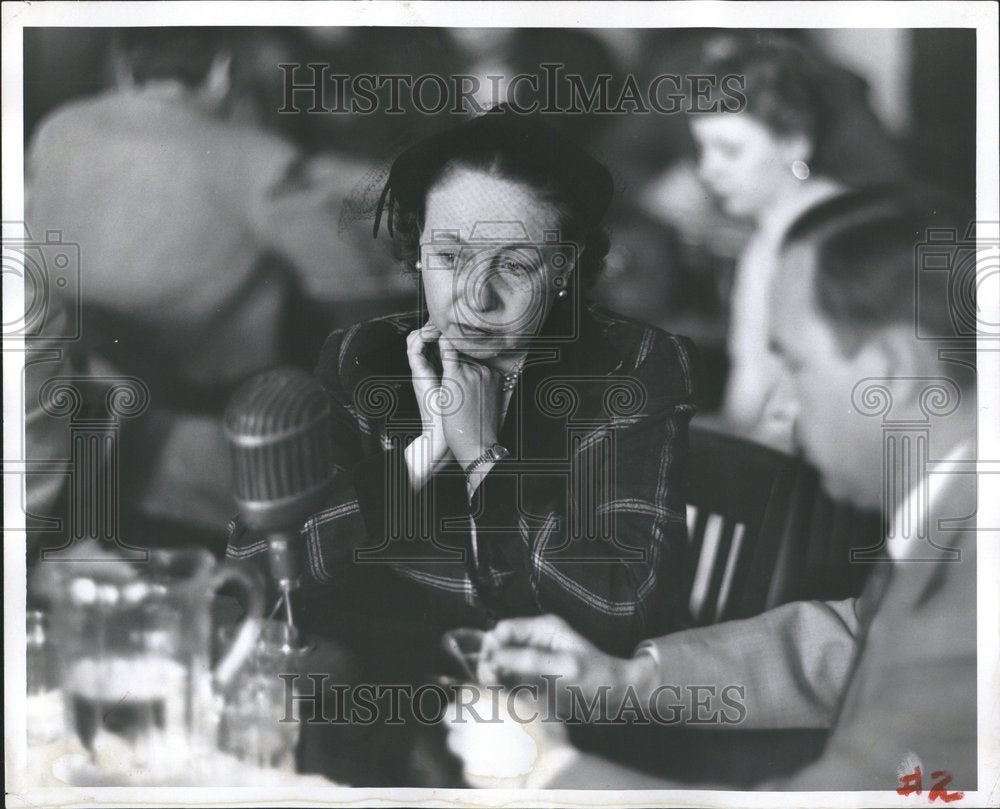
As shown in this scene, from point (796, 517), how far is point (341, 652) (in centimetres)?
84

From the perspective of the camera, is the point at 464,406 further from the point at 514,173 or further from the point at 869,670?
the point at 869,670

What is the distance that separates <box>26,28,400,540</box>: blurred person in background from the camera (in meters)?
1.68

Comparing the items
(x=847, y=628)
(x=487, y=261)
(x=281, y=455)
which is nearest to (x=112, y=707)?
(x=281, y=455)

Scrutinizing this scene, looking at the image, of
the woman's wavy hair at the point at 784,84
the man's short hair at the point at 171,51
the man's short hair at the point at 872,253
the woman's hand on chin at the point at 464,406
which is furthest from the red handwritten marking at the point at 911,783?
the man's short hair at the point at 171,51

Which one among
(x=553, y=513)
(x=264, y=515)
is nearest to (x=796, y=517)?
(x=553, y=513)

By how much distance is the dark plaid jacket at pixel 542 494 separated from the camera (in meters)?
1.66

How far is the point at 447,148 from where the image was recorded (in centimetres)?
166

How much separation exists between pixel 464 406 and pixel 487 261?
0.26 metres

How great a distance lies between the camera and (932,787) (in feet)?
5.61

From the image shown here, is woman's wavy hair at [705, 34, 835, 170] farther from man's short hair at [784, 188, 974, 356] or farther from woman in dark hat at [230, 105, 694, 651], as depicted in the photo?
woman in dark hat at [230, 105, 694, 651]

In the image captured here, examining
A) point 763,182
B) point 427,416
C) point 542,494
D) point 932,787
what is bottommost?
point 932,787

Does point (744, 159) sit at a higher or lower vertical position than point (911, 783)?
higher

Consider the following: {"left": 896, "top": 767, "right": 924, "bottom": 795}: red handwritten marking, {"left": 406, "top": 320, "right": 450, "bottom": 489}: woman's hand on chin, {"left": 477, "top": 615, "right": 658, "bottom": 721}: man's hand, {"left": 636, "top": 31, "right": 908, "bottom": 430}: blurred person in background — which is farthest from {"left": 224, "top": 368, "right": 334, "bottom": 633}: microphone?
{"left": 896, "top": 767, "right": 924, "bottom": 795}: red handwritten marking

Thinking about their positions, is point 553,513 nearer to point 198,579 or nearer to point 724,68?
point 198,579
